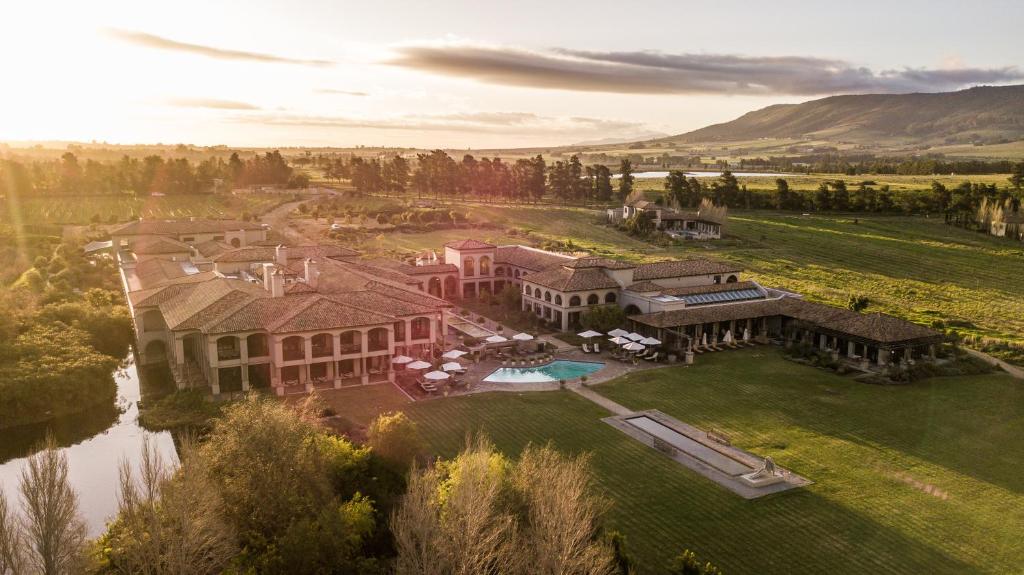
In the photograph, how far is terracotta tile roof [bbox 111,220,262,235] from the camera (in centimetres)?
7862

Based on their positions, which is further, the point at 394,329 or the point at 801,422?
the point at 394,329

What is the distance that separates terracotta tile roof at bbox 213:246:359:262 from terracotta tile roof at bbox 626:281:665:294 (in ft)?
81.8

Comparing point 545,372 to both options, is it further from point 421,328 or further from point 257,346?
point 257,346

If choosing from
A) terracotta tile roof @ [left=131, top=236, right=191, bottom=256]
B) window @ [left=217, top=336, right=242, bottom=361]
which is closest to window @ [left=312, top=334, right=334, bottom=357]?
window @ [left=217, top=336, right=242, bottom=361]

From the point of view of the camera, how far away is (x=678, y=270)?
2384 inches

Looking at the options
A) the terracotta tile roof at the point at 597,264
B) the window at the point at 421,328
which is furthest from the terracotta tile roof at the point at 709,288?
the window at the point at 421,328

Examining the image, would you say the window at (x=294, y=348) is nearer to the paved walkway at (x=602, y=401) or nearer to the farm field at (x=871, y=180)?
the paved walkway at (x=602, y=401)

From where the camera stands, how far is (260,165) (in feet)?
479

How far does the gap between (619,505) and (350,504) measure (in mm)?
10525

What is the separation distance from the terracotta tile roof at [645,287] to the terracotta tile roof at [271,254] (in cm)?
2494

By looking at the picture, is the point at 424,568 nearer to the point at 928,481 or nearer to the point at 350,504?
the point at 350,504

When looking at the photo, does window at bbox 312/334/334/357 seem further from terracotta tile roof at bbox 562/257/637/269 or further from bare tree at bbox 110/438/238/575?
terracotta tile roof at bbox 562/257/637/269

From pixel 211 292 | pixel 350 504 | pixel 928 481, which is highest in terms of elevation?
pixel 211 292

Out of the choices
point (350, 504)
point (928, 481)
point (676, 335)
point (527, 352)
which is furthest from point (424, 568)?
point (676, 335)
